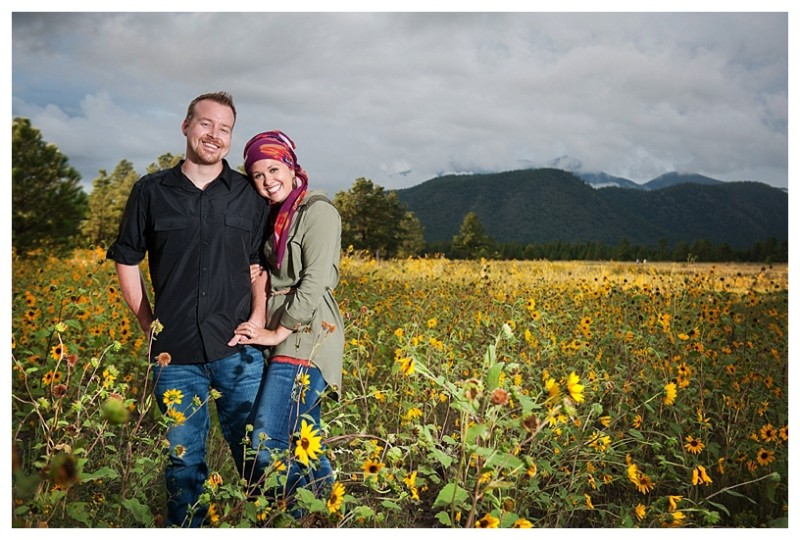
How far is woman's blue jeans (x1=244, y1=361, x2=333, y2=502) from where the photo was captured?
1.91m

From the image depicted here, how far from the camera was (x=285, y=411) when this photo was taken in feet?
6.34

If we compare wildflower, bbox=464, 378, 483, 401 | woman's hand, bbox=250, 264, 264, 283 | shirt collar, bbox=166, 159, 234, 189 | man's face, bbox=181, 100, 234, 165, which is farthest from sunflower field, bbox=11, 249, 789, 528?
man's face, bbox=181, 100, 234, 165

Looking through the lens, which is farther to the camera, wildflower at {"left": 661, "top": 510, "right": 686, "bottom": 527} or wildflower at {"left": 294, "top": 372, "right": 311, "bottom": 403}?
wildflower at {"left": 294, "top": 372, "right": 311, "bottom": 403}

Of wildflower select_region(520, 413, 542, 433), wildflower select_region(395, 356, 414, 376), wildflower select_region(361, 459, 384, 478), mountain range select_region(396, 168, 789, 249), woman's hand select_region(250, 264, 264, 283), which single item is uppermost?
mountain range select_region(396, 168, 789, 249)

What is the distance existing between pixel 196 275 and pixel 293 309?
1.16 ft

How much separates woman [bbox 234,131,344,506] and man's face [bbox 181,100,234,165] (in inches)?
4.0

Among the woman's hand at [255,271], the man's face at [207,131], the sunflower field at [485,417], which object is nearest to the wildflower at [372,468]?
the sunflower field at [485,417]

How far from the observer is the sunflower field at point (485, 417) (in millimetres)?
1639

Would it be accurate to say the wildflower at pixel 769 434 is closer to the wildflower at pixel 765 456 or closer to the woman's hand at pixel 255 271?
the wildflower at pixel 765 456

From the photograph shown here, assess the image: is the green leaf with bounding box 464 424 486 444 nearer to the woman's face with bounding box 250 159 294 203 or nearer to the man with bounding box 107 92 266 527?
the man with bounding box 107 92 266 527

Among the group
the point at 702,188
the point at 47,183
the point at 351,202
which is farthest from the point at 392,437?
the point at 702,188

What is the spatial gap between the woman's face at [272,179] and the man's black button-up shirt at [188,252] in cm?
7

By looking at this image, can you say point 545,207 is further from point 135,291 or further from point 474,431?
point 474,431

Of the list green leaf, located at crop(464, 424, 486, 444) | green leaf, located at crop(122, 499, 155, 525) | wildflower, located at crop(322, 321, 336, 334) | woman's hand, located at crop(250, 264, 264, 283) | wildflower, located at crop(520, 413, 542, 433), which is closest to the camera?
wildflower, located at crop(520, 413, 542, 433)
